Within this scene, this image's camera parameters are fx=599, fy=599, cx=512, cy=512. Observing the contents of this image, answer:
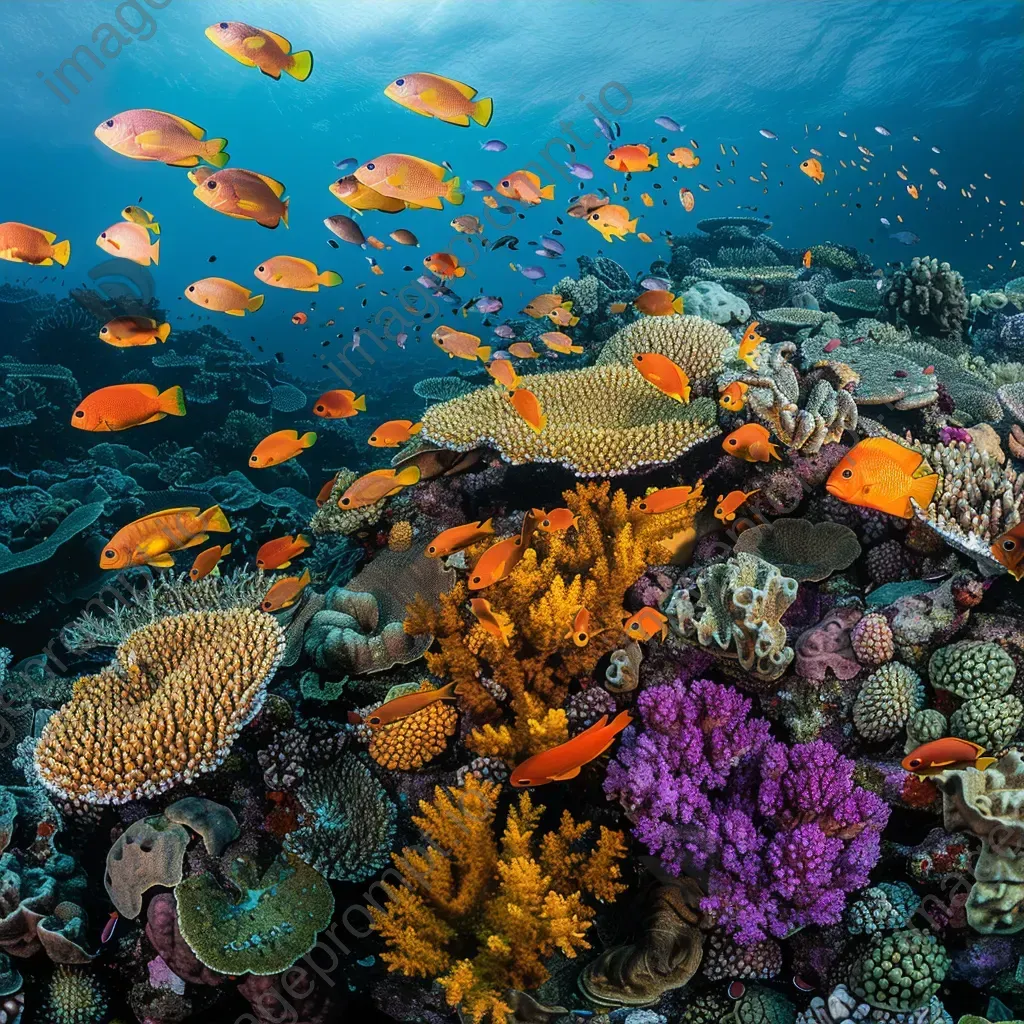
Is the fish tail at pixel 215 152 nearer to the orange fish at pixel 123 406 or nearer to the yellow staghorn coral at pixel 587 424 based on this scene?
the orange fish at pixel 123 406

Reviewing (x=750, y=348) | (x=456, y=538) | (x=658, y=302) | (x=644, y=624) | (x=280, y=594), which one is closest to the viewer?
(x=644, y=624)

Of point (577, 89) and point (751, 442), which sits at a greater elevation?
point (577, 89)

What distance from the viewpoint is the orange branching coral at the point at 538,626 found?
134 inches

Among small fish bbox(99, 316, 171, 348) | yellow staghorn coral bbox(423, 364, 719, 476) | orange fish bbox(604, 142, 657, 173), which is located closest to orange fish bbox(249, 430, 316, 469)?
small fish bbox(99, 316, 171, 348)

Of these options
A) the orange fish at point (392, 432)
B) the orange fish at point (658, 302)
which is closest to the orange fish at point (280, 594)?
the orange fish at point (392, 432)

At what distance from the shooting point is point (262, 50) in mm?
3559

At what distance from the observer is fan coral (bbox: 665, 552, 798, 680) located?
312cm

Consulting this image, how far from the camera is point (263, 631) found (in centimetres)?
378

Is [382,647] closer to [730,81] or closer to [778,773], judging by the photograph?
[778,773]

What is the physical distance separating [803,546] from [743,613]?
1179 millimetres

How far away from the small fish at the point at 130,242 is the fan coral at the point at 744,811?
421cm

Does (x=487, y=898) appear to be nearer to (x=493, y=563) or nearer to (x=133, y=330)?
(x=493, y=563)

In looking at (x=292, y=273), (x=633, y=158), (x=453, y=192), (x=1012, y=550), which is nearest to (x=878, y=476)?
(x=1012, y=550)

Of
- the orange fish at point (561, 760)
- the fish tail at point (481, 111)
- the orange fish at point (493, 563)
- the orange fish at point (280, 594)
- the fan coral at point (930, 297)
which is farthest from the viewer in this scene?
the fan coral at point (930, 297)
